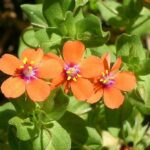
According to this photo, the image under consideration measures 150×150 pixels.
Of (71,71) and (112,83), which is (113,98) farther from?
(71,71)

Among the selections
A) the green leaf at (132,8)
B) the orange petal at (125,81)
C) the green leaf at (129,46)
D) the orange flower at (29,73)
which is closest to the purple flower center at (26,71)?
the orange flower at (29,73)

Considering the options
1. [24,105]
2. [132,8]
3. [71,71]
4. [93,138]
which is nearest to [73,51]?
[71,71]

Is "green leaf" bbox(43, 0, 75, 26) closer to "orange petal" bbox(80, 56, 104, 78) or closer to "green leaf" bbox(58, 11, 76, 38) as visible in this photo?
"green leaf" bbox(58, 11, 76, 38)

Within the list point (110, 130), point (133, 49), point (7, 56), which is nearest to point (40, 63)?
point (7, 56)

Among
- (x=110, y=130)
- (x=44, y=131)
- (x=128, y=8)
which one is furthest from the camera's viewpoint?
(x=128, y=8)

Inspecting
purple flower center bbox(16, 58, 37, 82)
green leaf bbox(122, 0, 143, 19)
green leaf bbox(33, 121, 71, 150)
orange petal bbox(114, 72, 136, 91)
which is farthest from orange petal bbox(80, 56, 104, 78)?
green leaf bbox(122, 0, 143, 19)

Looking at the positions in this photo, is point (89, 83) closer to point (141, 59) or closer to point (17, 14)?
point (141, 59)
